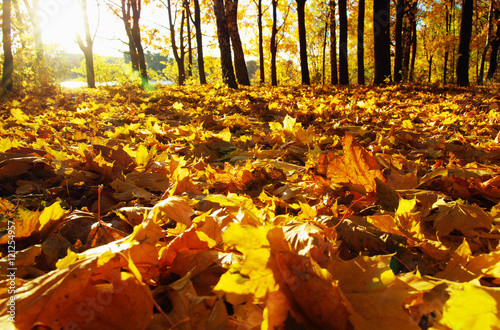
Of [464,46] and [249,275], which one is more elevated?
[464,46]

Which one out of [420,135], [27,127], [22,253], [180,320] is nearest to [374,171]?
[180,320]

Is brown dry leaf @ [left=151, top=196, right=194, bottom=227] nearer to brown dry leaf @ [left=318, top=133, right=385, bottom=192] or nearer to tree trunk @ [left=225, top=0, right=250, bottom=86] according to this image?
brown dry leaf @ [left=318, top=133, right=385, bottom=192]

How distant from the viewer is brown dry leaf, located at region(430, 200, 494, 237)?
918 mm

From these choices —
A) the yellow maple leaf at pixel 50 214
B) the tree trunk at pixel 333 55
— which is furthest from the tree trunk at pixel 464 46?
the yellow maple leaf at pixel 50 214

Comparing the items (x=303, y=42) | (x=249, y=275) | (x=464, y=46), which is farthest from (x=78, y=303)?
(x=303, y=42)

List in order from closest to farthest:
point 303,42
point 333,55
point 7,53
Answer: point 7,53, point 303,42, point 333,55

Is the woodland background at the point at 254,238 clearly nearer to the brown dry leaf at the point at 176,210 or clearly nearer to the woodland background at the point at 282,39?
the brown dry leaf at the point at 176,210

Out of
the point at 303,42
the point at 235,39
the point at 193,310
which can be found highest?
the point at 303,42

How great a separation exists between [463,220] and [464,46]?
33.5 ft

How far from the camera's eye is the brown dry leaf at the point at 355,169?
1.12 meters

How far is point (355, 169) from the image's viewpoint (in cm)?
114

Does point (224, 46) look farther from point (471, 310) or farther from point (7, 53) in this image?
point (471, 310)

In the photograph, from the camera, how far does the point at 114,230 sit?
965 mm

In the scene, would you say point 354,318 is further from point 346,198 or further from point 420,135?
point 420,135
